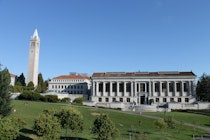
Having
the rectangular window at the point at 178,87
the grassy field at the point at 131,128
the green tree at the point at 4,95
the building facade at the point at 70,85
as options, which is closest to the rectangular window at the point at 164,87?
the rectangular window at the point at 178,87

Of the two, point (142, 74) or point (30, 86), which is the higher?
point (142, 74)

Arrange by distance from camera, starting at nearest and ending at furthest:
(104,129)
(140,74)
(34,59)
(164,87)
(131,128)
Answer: (104,129), (131,128), (164,87), (140,74), (34,59)

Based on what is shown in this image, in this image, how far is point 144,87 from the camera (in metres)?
113

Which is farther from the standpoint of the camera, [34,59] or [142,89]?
[34,59]

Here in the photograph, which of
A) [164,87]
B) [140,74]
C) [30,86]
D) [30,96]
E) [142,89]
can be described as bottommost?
[30,96]

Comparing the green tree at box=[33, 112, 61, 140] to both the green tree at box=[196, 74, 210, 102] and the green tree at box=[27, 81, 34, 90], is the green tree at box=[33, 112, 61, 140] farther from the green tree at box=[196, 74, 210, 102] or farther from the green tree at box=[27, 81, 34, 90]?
the green tree at box=[27, 81, 34, 90]

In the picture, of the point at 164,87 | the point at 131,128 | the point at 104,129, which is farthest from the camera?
the point at 164,87

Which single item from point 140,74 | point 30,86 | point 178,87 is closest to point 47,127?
point 140,74

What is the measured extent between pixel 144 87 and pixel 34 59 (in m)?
60.7

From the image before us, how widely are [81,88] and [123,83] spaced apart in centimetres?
3542

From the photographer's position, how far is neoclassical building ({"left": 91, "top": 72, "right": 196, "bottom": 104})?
356ft

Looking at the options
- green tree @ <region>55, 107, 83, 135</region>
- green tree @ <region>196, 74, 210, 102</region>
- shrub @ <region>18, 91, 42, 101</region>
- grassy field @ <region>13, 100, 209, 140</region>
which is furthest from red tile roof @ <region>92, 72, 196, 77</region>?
green tree @ <region>55, 107, 83, 135</region>

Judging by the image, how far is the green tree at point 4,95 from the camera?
125 ft

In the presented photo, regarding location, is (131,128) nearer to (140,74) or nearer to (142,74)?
(140,74)
